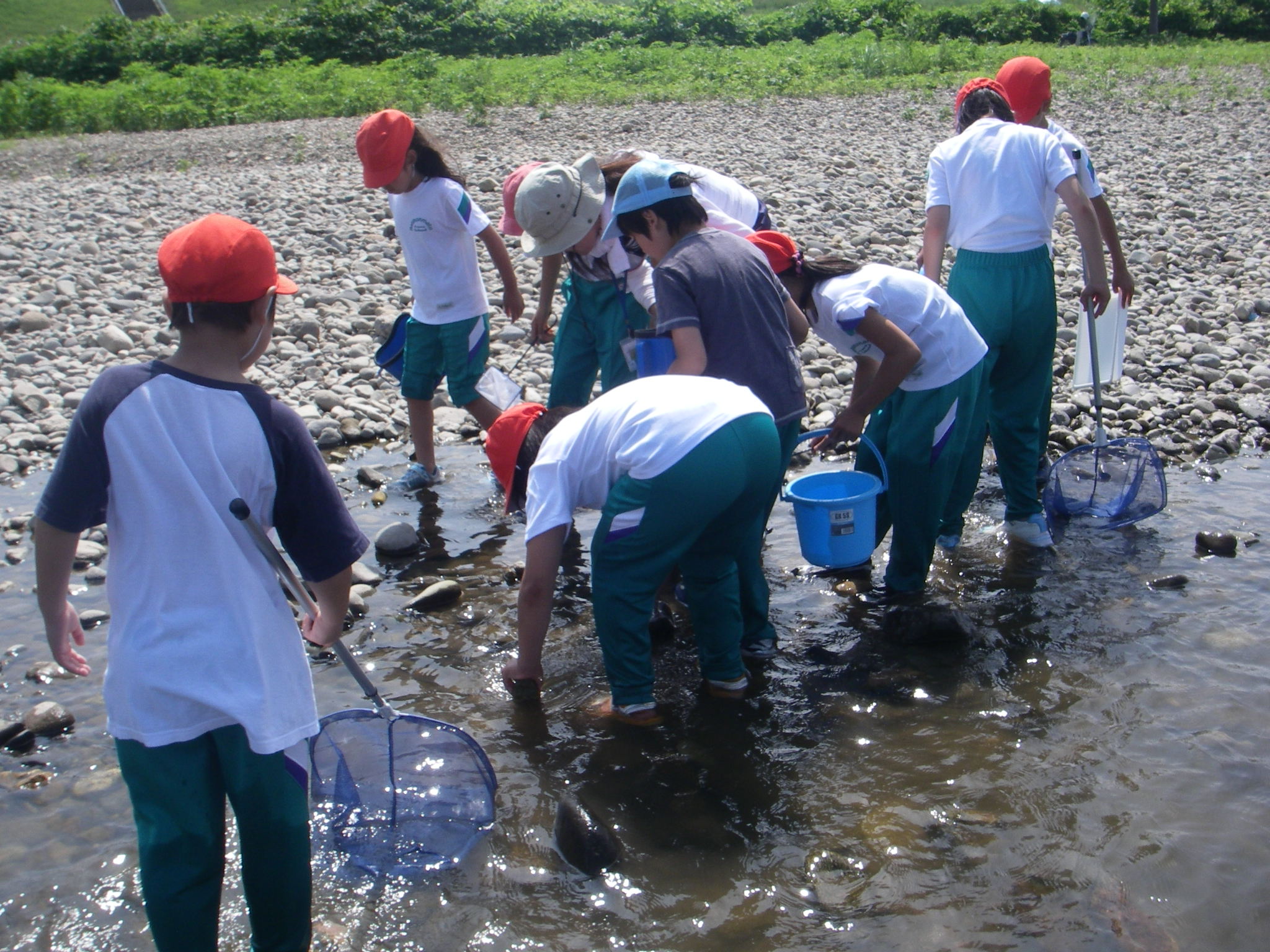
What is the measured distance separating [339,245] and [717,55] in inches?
620

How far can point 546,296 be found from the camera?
4871mm

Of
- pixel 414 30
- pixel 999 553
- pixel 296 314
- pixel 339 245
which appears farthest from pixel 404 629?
pixel 414 30

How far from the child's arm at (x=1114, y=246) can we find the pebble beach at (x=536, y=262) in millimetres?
1123

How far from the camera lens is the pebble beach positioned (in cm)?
601

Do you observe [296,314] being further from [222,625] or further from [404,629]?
[222,625]

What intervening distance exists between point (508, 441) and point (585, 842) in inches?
45.3

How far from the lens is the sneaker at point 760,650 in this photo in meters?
3.67

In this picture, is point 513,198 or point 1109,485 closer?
point 513,198

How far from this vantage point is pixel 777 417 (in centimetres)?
336

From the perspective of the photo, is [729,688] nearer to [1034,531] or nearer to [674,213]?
[674,213]

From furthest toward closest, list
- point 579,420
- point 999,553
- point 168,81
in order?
point 168,81
point 999,553
point 579,420

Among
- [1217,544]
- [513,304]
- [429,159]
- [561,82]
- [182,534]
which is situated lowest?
[1217,544]

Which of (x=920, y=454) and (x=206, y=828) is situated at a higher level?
(x=920, y=454)

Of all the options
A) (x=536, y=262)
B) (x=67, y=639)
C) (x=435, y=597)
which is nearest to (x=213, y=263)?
(x=67, y=639)
